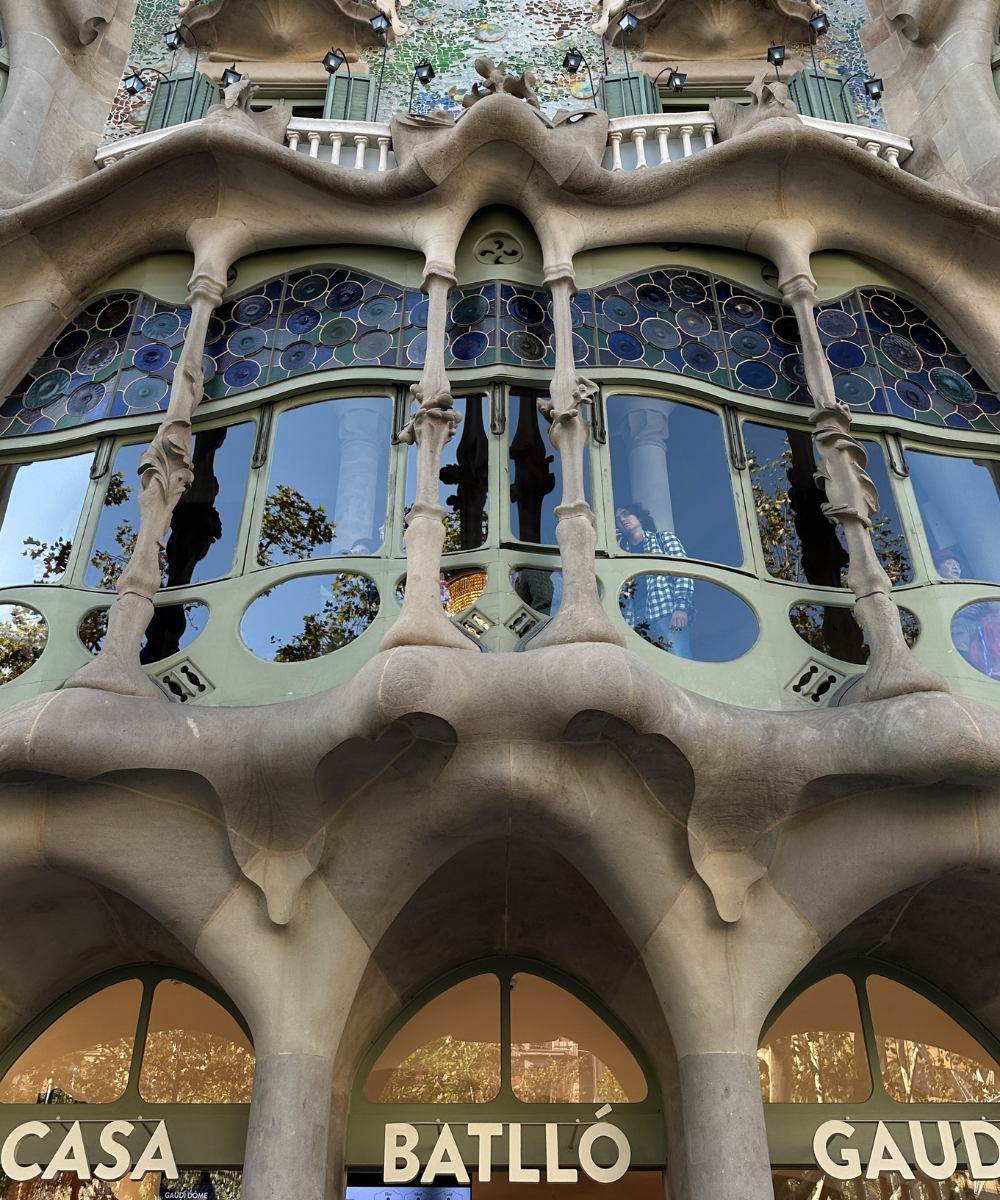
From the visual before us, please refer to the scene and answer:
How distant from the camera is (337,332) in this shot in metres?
8.56

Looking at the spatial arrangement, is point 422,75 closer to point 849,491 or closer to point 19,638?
point 849,491

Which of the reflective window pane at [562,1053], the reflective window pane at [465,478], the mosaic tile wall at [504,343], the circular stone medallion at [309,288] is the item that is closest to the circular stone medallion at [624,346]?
the mosaic tile wall at [504,343]

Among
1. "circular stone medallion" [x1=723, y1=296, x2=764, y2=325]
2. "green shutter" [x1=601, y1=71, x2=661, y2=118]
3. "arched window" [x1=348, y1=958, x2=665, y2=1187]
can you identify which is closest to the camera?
"arched window" [x1=348, y1=958, x2=665, y2=1187]

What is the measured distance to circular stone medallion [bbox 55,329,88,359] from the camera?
360 inches

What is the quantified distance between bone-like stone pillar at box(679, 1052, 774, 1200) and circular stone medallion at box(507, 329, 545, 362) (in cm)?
467

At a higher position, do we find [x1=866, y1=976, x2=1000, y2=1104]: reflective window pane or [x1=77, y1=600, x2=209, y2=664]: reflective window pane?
[x1=77, y1=600, x2=209, y2=664]: reflective window pane

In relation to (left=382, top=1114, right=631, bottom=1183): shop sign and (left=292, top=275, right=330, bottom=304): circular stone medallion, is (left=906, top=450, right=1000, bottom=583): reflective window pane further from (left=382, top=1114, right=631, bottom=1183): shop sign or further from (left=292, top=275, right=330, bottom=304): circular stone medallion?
(left=292, top=275, right=330, bottom=304): circular stone medallion

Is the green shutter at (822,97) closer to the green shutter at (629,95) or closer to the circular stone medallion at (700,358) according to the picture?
the green shutter at (629,95)

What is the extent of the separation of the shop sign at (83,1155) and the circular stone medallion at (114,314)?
18.8ft

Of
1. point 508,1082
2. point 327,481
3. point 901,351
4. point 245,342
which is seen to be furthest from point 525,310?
point 508,1082

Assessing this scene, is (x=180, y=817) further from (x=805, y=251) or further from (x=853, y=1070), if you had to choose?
(x=805, y=251)

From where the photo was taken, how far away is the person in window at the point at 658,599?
7297 mm

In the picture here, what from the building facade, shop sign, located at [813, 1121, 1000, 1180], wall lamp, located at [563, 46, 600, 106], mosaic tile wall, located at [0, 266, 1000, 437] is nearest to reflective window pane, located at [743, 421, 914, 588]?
the building facade

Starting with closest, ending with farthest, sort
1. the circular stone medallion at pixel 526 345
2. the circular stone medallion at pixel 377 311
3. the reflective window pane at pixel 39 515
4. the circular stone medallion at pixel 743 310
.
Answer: the reflective window pane at pixel 39 515 < the circular stone medallion at pixel 526 345 < the circular stone medallion at pixel 377 311 < the circular stone medallion at pixel 743 310
